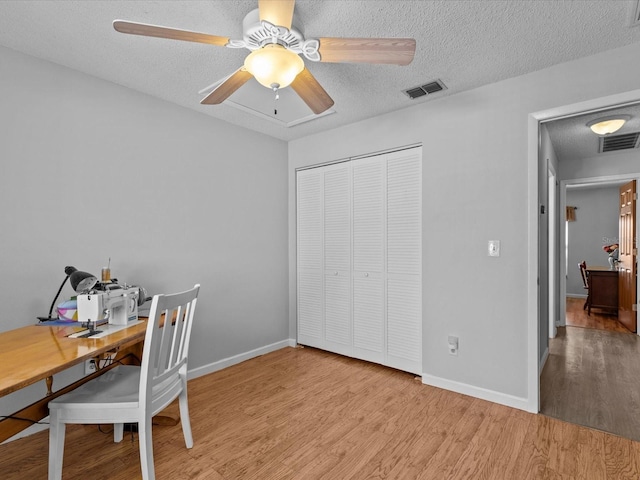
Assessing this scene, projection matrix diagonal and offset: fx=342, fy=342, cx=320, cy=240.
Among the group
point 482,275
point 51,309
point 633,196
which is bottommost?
point 51,309

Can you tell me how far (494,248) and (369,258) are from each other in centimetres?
118

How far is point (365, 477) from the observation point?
5.89 ft

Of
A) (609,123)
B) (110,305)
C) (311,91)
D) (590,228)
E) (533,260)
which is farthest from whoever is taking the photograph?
(590,228)

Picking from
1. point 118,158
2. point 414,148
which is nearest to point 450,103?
point 414,148

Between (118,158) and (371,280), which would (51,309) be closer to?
(118,158)

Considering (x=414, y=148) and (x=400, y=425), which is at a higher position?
(x=414, y=148)

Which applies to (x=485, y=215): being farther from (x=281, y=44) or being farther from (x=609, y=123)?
(x=281, y=44)

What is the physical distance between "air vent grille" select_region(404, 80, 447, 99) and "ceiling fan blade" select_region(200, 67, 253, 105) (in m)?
1.42

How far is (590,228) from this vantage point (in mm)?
7512

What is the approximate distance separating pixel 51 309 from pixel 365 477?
2.14 meters

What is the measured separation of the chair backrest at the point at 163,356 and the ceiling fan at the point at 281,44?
1163 millimetres

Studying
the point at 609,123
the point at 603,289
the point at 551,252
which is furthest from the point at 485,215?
the point at 603,289

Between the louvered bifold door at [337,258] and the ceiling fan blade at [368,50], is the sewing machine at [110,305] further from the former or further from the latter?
the louvered bifold door at [337,258]

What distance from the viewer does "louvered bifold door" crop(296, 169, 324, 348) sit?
3.84 m
